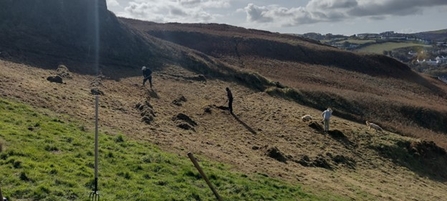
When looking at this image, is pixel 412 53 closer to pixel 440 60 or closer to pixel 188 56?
pixel 440 60

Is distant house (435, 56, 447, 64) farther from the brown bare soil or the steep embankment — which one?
the brown bare soil

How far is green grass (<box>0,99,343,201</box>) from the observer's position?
11.5 metres

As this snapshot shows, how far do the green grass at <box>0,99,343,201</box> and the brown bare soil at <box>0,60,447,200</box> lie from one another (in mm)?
1459

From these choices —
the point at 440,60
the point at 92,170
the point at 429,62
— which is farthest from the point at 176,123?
the point at 440,60

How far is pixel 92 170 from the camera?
1318cm

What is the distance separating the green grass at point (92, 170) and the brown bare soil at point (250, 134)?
4.79 feet

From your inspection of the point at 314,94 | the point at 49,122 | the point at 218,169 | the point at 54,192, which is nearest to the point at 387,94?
the point at 314,94

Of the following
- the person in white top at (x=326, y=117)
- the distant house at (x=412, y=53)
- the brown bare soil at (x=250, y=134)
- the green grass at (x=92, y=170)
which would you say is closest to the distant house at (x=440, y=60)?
the distant house at (x=412, y=53)

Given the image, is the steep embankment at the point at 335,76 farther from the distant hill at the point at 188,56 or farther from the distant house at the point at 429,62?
the distant house at the point at 429,62

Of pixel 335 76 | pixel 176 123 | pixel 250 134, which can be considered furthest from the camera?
pixel 335 76

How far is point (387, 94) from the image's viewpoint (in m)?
53.4

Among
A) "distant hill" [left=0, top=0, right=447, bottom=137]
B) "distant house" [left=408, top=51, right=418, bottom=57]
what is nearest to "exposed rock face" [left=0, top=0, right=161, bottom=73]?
"distant hill" [left=0, top=0, right=447, bottom=137]

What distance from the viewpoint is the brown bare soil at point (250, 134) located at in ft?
63.7

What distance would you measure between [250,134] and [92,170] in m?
13.4
